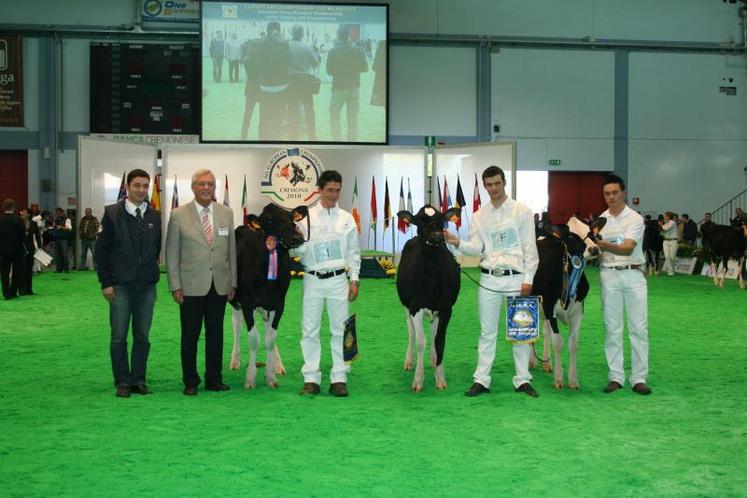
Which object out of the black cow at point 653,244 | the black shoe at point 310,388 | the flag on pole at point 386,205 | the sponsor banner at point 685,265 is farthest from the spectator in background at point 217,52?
the black shoe at point 310,388

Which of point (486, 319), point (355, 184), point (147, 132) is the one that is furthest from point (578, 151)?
point (486, 319)

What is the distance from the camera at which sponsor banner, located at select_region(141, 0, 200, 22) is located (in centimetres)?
2386

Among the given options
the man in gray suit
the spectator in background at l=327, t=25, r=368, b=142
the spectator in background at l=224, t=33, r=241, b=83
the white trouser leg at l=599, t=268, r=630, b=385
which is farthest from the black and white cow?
the spectator in background at l=224, t=33, r=241, b=83

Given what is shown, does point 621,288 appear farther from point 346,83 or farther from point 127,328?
point 346,83

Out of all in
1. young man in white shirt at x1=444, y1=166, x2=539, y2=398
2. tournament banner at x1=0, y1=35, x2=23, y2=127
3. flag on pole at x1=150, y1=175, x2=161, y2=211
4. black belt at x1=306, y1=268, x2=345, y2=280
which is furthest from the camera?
tournament banner at x1=0, y1=35, x2=23, y2=127

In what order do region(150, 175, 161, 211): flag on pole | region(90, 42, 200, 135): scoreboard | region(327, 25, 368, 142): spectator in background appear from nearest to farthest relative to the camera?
region(150, 175, 161, 211): flag on pole
region(327, 25, 368, 142): spectator in background
region(90, 42, 200, 135): scoreboard

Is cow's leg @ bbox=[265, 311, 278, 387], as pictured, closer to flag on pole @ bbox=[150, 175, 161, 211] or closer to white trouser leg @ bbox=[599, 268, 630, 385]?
white trouser leg @ bbox=[599, 268, 630, 385]

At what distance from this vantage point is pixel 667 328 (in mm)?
10609

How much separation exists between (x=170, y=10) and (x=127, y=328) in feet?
64.0

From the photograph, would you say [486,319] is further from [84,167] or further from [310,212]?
[84,167]

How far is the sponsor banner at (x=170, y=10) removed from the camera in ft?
78.3

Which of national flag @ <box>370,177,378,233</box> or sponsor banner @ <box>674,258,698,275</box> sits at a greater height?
national flag @ <box>370,177,378,233</box>

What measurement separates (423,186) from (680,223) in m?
8.17

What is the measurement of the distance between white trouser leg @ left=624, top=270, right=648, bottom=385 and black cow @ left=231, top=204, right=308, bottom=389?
2.87 m
